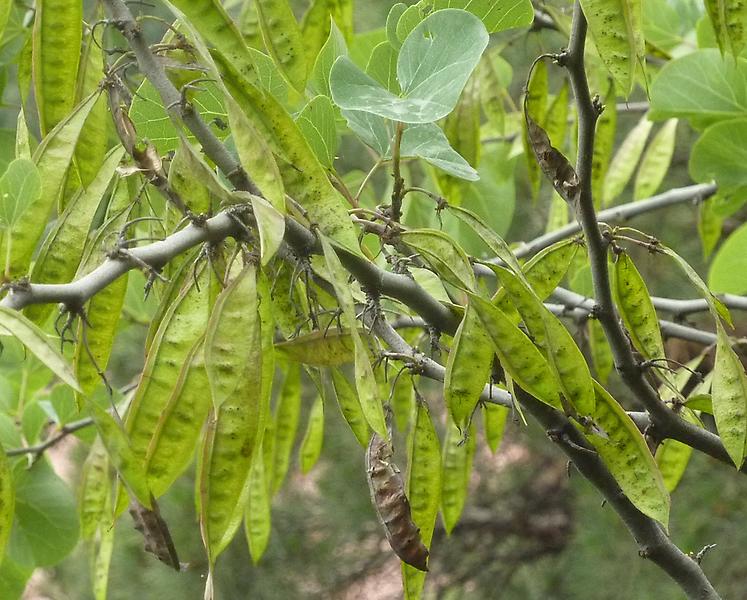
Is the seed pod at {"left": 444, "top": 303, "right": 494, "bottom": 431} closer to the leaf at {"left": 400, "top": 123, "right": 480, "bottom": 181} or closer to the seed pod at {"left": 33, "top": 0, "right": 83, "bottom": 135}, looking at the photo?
the leaf at {"left": 400, "top": 123, "right": 480, "bottom": 181}

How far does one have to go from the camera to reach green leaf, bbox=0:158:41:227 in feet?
1.82

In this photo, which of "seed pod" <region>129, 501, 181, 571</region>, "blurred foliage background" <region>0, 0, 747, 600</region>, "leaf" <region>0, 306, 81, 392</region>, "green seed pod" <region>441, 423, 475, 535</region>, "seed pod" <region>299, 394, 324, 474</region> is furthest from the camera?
"blurred foliage background" <region>0, 0, 747, 600</region>

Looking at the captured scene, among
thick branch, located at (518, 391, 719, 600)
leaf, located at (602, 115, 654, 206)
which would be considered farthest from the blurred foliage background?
thick branch, located at (518, 391, 719, 600)

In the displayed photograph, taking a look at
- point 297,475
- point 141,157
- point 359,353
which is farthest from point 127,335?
point 359,353

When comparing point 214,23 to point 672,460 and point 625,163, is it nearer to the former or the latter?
point 672,460

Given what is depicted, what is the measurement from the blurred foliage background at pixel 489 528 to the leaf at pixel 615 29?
131 cm

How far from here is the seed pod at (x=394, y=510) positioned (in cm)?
55

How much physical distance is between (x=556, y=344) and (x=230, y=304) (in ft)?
0.66

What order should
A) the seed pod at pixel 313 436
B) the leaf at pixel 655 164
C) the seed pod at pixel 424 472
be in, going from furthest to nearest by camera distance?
the leaf at pixel 655 164
the seed pod at pixel 313 436
the seed pod at pixel 424 472

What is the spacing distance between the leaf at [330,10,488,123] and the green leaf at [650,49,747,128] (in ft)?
1.30

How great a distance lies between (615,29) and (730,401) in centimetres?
24

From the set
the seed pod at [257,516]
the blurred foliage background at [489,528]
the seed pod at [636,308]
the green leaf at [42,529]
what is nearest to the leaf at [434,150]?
the seed pod at [636,308]

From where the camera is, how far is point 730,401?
645 millimetres

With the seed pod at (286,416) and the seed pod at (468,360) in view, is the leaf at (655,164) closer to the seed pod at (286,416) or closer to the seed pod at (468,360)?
the seed pod at (286,416)
